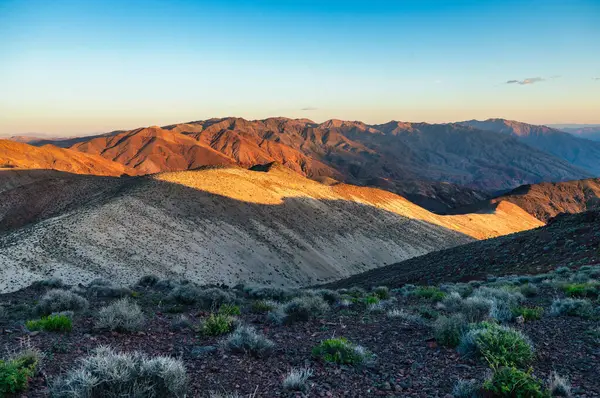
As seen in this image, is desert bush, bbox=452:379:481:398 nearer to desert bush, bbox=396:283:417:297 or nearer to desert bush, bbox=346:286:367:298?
desert bush, bbox=396:283:417:297

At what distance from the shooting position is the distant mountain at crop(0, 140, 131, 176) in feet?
297

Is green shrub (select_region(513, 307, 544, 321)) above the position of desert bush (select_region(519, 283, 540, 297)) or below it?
above

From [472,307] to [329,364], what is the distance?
4.46m

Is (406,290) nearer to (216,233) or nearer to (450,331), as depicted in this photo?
(450,331)

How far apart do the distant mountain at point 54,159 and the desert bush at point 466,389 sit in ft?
319

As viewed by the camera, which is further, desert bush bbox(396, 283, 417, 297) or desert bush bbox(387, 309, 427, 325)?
desert bush bbox(396, 283, 417, 297)

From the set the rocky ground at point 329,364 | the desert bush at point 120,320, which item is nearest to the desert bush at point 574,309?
the rocky ground at point 329,364

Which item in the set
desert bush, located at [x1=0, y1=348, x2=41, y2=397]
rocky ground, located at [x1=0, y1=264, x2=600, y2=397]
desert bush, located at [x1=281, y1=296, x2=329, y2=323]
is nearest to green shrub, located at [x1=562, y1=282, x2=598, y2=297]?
rocky ground, located at [x1=0, y1=264, x2=600, y2=397]

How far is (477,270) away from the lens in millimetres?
21828

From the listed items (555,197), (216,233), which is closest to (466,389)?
(216,233)

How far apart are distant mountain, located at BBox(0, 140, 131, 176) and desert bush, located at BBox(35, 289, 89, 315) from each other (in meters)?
87.5

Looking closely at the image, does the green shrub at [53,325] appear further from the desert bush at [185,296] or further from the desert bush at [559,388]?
the desert bush at [559,388]

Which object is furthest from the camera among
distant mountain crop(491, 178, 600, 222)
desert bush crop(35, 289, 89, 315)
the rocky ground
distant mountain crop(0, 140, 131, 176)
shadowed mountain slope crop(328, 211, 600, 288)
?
distant mountain crop(491, 178, 600, 222)

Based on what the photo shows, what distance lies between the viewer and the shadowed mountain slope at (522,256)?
766 inches
